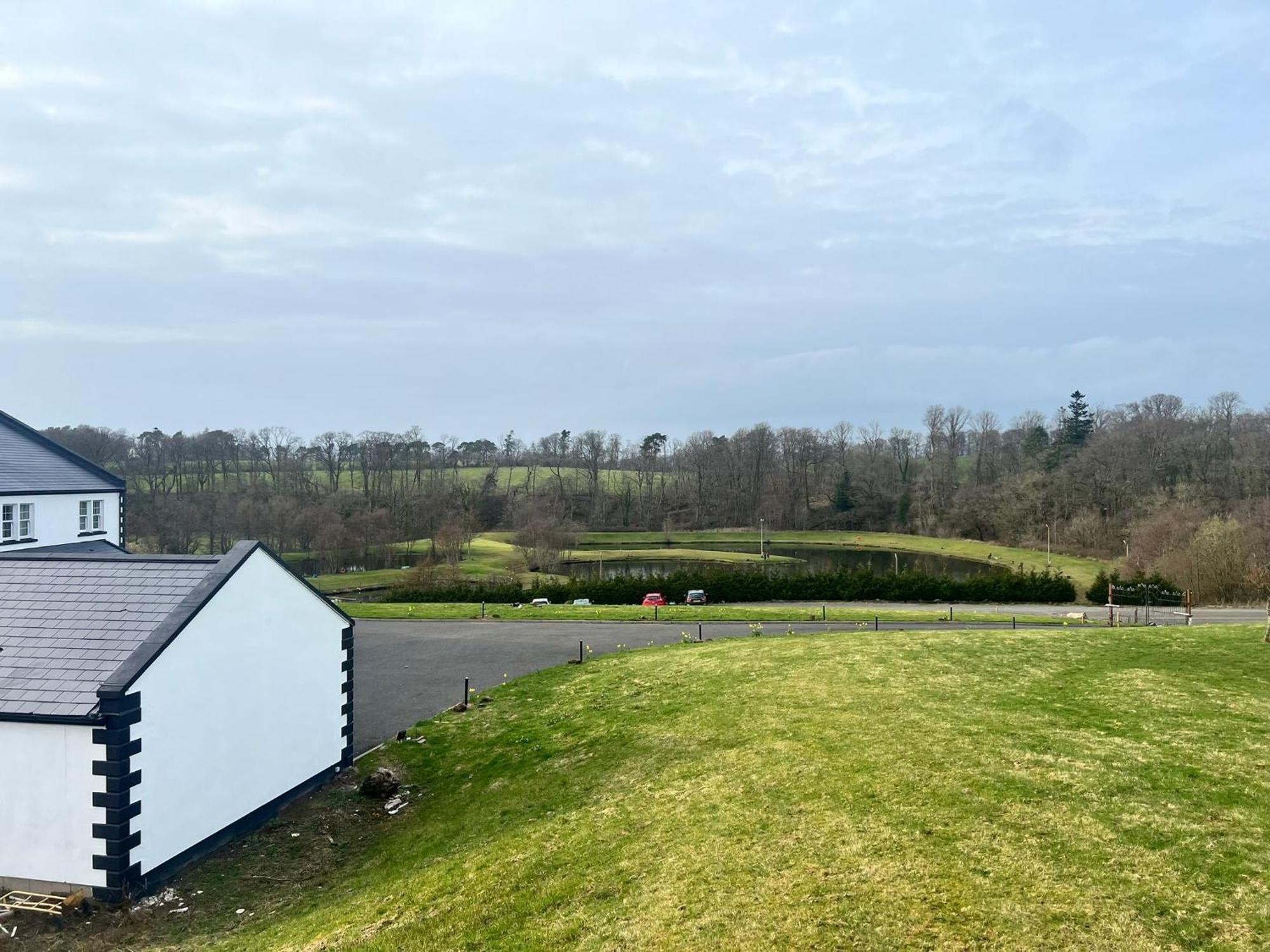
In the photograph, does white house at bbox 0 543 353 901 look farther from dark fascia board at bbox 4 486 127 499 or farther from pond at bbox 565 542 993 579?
pond at bbox 565 542 993 579

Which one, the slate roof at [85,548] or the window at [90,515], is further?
the window at [90,515]

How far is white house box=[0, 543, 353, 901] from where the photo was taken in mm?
9773

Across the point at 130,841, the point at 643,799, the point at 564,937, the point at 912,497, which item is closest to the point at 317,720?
the point at 130,841

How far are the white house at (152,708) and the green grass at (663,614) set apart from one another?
18.1 m

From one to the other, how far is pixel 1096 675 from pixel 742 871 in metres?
11.8

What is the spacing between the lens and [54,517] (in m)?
26.4

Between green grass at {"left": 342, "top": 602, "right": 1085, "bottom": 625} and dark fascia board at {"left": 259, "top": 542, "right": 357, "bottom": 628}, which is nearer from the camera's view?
dark fascia board at {"left": 259, "top": 542, "right": 357, "bottom": 628}

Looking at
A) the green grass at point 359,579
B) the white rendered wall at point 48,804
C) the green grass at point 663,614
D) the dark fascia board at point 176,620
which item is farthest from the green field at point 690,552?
the white rendered wall at point 48,804

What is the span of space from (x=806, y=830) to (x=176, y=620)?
9.00 metres

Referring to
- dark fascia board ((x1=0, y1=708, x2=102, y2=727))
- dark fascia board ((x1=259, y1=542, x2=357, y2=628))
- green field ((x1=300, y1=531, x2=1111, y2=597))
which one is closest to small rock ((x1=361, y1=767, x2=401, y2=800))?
dark fascia board ((x1=259, y1=542, x2=357, y2=628))

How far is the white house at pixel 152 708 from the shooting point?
977 centimetres

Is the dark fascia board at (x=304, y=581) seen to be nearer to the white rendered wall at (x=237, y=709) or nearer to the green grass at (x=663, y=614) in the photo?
the white rendered wall at (x=237, y=709)

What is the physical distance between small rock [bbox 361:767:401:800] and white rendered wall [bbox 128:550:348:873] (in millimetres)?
1048

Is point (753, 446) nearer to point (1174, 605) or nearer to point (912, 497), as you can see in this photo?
point (912, 497)
